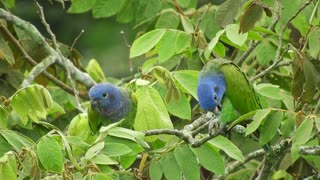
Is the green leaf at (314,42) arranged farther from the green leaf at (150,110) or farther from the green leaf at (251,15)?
the green leaf at (150,110)

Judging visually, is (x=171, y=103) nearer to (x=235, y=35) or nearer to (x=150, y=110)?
(x=150, y=110)

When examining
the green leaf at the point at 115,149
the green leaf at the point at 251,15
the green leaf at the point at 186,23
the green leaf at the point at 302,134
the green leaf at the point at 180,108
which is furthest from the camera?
Answer: the green leaf at the point at 186,23

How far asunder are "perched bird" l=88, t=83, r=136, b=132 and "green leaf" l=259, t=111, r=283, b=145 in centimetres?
128

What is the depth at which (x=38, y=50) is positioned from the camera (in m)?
5.89

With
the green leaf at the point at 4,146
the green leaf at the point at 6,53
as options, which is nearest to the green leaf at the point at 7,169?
the green leaf at the point at 4,146

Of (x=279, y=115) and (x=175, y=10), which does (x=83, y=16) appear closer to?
(x=175, y=10)

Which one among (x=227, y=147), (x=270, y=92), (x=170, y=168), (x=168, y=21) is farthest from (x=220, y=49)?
(x=170, y=168)

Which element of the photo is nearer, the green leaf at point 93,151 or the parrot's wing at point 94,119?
the green leaf at point 93,151

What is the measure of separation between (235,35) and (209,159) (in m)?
0.63

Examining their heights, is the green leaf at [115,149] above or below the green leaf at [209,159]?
above

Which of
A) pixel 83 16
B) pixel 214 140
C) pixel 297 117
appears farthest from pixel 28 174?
pixel 83 16

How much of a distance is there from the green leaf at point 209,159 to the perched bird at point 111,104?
995 mm

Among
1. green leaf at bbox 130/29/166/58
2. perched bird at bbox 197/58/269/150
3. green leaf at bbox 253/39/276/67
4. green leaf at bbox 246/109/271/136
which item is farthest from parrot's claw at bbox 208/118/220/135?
green leaf at bbox 253/39/276/67

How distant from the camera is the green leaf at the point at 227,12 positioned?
464cm
